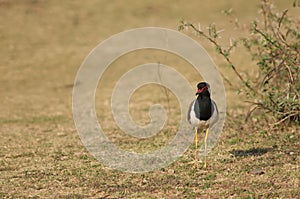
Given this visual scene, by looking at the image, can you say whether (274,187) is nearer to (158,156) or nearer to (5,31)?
(158,156)

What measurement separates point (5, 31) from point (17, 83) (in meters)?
5.34

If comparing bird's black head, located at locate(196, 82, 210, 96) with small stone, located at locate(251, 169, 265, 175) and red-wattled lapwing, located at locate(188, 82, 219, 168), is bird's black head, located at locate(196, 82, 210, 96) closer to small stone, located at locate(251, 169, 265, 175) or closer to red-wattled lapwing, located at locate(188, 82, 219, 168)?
red-wattled lapwing, located at locate(188, 82, 219, 168)

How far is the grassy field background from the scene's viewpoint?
6012 millimetres

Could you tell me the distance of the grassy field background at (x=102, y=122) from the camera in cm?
601

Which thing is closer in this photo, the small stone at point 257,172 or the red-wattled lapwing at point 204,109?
the small stone at point 257,172

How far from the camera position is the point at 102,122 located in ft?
32.7

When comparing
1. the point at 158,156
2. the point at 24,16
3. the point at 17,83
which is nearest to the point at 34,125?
the point at 158,156

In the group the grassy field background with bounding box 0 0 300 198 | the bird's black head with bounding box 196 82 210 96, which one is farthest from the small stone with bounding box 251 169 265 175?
the bird's black head with bounding box 196 82 210 96

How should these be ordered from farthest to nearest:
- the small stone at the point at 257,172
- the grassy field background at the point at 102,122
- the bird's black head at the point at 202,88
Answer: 1. the bird's black head at the point at 202,88
2. the small stone at the point at 257,172
3. the grassy field background at the point at 102,122

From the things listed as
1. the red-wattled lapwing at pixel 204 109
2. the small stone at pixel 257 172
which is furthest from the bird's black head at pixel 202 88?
the small stone at pixel 257 172

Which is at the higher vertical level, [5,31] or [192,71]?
[5,31]

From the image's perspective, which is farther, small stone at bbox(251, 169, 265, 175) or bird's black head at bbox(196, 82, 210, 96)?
bird's black head at bbox(196, 82, 210, 96)

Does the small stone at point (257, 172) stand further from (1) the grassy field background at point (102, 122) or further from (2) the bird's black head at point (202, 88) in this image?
(2) the bird's black head at point (202, 88)

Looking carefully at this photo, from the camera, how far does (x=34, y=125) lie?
1011cm
